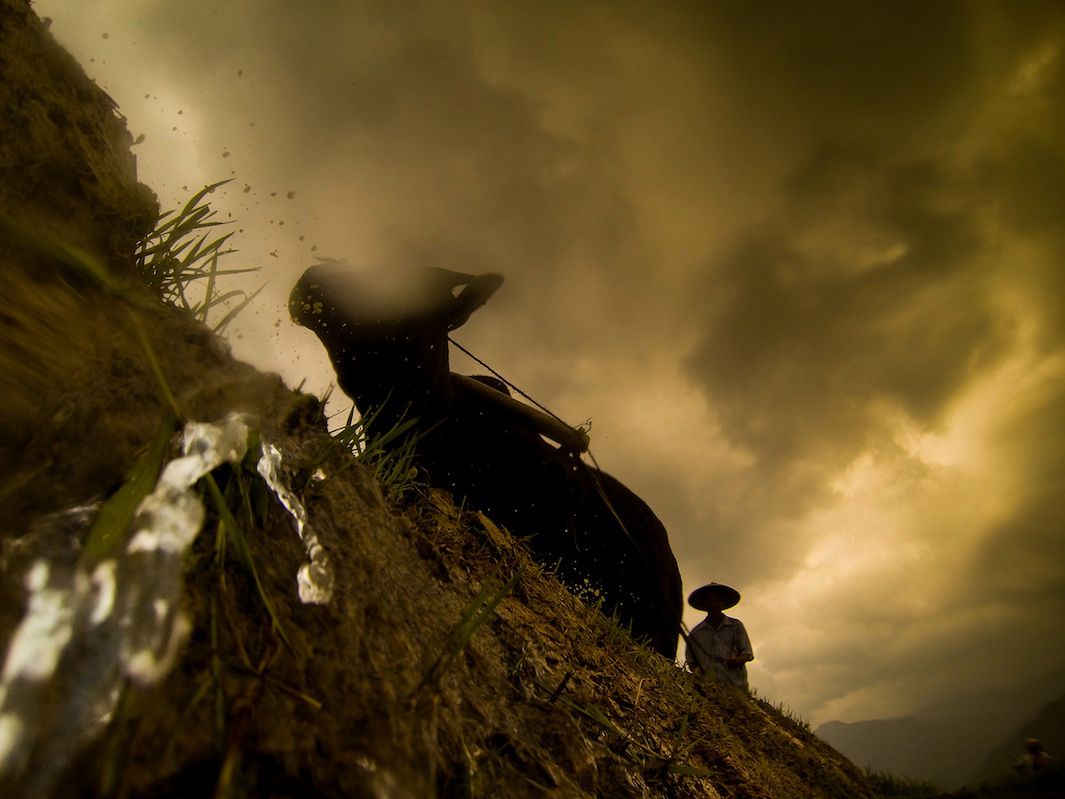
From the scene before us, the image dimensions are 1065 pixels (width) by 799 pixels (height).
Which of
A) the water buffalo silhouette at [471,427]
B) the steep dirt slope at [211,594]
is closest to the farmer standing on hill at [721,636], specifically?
the water buffalo silhouette at [471,427]

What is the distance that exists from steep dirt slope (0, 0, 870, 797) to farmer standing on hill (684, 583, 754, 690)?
22.0ft

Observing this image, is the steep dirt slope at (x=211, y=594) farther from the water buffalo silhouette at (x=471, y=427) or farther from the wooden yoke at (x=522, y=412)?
the wooden yoke at (x=522, y=412)

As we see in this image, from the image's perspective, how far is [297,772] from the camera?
28.5 inches

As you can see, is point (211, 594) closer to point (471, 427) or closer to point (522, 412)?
point (471, 427)

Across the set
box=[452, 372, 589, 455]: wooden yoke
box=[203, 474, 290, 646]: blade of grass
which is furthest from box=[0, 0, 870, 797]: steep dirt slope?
box=[452, 372, 589, 455]: wooden yoke

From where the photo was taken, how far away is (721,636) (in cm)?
846

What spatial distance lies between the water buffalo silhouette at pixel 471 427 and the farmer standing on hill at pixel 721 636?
750 mm

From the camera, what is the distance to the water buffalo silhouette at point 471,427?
172 inches

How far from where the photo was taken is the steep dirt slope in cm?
66

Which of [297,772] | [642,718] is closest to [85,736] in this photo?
[297,772]

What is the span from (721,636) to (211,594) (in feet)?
29.7

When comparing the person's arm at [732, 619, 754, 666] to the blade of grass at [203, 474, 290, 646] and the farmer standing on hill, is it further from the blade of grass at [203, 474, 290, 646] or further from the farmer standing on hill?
the blade of grass at [203, 474, 290, 646]

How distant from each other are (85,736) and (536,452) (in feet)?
18.1

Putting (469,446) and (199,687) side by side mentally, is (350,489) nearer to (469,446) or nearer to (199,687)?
(199,687)
